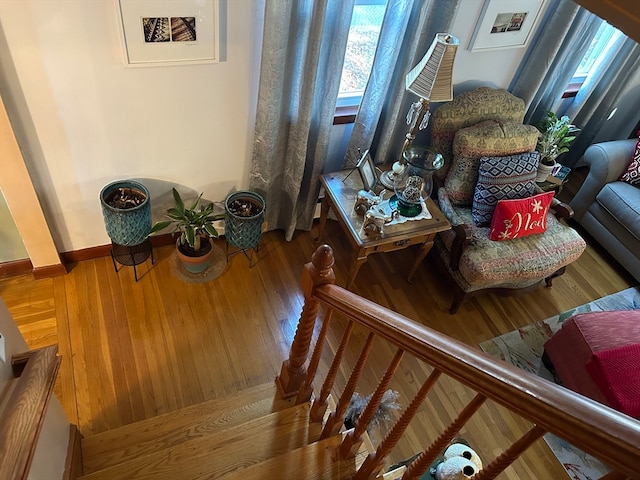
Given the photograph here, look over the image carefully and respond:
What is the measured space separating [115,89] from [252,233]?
101 cm

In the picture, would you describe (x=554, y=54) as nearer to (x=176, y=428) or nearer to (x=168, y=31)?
(x=168, y=31)

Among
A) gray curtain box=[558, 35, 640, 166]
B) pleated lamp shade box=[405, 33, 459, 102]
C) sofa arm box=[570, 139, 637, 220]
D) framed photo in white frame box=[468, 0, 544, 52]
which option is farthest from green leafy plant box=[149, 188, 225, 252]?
gray curtain box=[558, 35, 640, 166]

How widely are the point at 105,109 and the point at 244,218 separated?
865 mm

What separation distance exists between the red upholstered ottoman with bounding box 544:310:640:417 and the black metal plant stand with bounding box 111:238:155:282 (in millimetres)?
2428

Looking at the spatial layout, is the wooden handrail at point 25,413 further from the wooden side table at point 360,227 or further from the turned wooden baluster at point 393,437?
the wooden side table at point 360,227

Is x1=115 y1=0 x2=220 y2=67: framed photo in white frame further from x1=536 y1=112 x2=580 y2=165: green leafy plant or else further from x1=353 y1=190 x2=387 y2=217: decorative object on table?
x1=536 y1=112 x2=580 y2=165: green leafy plant

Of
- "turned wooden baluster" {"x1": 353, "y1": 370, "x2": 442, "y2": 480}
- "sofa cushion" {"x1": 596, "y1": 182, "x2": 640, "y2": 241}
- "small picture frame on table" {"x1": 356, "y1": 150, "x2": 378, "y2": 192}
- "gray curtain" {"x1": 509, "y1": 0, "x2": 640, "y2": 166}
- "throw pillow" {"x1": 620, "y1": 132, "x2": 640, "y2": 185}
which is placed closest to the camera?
"turned wooden baluster" {"x1": 353, "y1": 370, "x2": 442, "y2": 480}

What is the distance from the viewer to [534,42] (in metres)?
3.01

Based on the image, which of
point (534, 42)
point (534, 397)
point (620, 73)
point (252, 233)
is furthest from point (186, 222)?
point (620, 73)

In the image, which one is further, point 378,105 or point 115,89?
point 378,105

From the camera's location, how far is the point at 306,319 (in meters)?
1.61

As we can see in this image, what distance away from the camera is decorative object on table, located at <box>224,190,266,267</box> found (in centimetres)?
269

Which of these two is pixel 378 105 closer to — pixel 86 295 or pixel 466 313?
pixel 466 313

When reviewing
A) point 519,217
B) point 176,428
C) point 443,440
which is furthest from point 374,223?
point 443,440
